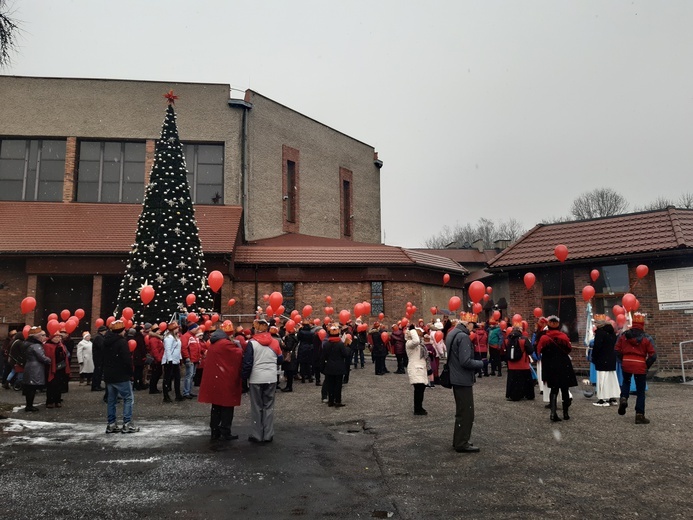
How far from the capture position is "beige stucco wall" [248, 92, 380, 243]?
99.5 ft

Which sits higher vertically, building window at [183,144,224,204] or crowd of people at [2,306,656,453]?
building window at [183,144,224,204]

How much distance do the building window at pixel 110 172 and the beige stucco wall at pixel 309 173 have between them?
6.24 meters

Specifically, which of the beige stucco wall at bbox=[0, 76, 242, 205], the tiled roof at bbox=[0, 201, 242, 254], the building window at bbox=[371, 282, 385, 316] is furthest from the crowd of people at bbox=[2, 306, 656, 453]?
the beige stucco wall at bbox=[0, 76, 242, 205]

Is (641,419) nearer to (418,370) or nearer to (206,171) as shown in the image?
(418,370)

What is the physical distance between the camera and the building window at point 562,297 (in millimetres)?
18812

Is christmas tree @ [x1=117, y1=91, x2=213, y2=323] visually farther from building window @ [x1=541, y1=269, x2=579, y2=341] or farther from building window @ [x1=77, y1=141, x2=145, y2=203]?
building window @ [x1=541, y1=269, x2=579, y2=341]

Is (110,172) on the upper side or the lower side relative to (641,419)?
upper

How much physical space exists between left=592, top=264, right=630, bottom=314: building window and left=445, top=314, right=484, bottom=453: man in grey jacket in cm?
1267

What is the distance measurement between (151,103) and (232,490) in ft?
91.9

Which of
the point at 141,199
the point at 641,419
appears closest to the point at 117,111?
the point at 141,199

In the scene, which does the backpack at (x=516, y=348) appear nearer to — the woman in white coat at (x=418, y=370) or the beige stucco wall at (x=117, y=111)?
the woman in white coat at (x=418, y=370)

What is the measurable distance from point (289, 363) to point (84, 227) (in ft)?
54.3

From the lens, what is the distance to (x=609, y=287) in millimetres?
18141


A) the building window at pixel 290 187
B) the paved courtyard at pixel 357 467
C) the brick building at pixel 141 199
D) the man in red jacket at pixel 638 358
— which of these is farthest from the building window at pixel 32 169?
the man in red jacket at pixel 638 358
